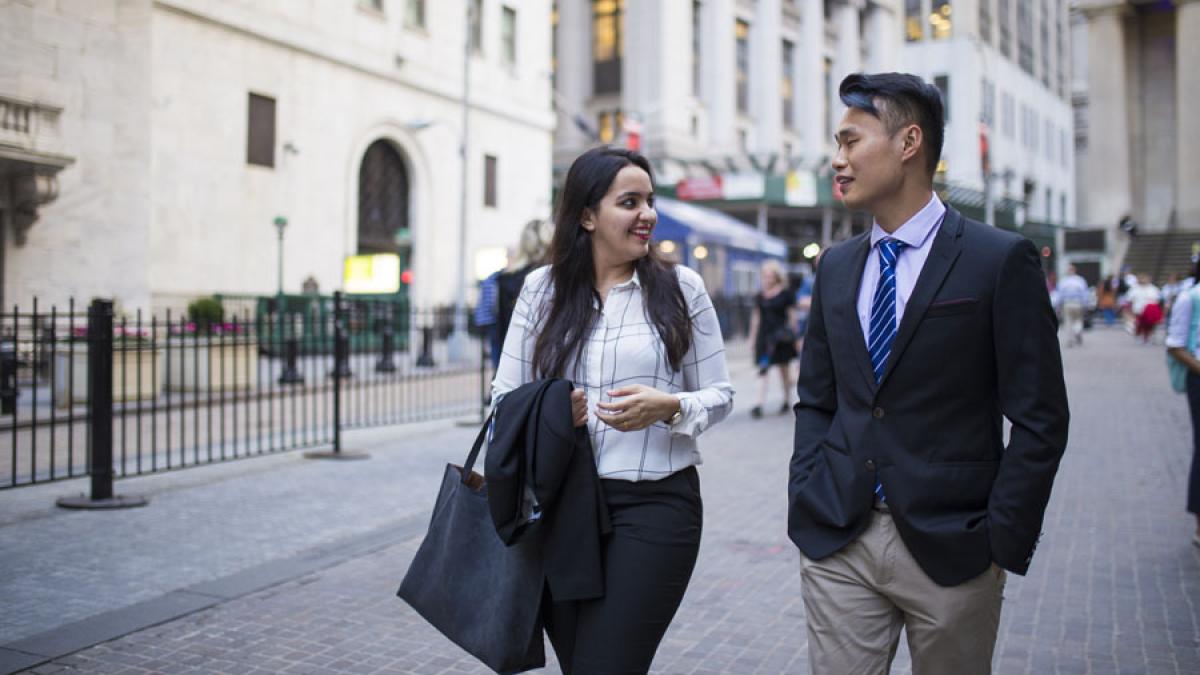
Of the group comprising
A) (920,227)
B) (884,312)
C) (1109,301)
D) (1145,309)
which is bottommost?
(884,312)

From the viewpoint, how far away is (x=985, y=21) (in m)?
74.9

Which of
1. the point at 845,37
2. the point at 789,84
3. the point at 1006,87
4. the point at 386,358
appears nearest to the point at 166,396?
the point at 386,358

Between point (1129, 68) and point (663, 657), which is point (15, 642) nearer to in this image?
point (663, 657)

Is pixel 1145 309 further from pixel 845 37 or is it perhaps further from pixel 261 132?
pixel 845 37

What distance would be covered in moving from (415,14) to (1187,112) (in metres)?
37.2

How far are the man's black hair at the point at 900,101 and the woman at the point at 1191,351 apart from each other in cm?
Answer: 466

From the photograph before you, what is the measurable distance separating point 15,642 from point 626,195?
3.79m

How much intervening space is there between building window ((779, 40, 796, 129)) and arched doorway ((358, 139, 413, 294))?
3568cm

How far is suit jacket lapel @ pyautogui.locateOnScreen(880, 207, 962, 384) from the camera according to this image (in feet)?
8.04

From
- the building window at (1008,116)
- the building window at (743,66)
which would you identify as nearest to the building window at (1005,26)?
the building window at (1008,116)

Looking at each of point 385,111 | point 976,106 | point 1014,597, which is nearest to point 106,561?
point 1014,597

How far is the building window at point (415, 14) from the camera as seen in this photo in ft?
104

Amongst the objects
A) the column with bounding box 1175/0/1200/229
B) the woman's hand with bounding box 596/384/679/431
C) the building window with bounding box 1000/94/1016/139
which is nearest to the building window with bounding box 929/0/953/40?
the building window with bounding box 1000/94/1016/139

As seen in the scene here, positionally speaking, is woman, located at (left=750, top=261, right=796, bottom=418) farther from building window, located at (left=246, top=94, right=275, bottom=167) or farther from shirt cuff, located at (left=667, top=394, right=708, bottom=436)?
building window, located at (left=246, top=94, right=275, bottom=167)
